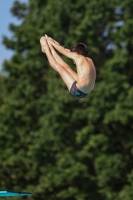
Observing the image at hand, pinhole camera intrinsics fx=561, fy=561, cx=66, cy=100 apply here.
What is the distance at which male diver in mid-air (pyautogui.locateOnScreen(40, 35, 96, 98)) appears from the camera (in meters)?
6.58

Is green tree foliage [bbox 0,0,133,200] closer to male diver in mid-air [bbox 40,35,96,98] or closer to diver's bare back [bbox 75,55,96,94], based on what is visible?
male diver in mid-air [bbox 40,35,96,98]

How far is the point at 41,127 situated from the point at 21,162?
1.74 m

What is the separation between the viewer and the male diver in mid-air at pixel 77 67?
21.6 ft

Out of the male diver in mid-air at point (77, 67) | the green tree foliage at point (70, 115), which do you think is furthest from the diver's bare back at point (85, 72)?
the green tree foliage at point (70, 115)

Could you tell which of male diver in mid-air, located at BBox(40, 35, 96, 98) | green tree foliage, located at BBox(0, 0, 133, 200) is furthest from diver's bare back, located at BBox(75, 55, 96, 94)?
green tree foliage, located at BBox(0, 0, 133, 200)

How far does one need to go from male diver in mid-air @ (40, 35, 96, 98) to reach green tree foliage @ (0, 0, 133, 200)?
13.6 metres

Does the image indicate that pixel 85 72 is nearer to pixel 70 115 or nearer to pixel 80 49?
pixel 80 49

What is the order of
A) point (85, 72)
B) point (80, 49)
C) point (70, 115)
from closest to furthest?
point (85, 72), point (80, 49), point (70, 115)

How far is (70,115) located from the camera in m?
22.0

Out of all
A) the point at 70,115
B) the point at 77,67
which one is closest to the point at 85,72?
the point at 77,67

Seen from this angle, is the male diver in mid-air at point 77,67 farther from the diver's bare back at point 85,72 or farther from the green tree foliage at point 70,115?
the green tree foliage at point 70,115

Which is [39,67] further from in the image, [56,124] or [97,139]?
[97,139]

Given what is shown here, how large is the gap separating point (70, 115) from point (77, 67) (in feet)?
50.5

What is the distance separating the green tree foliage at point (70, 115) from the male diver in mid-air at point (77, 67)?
13563 millimetres
